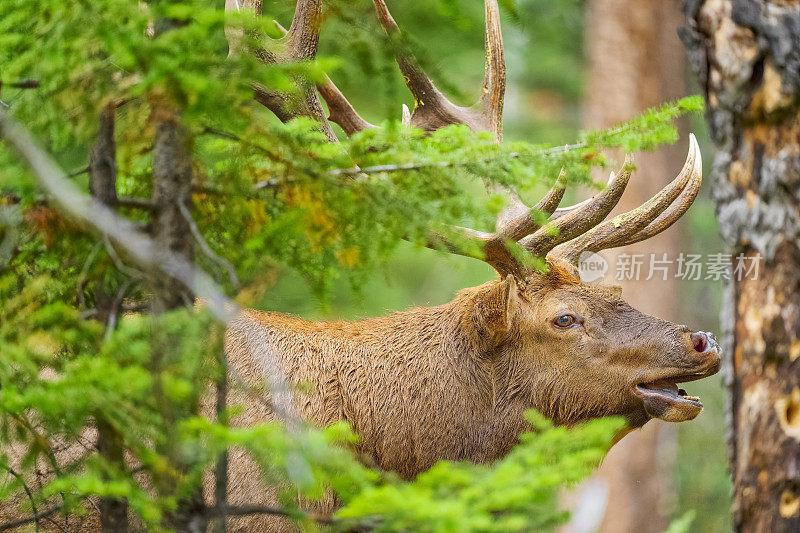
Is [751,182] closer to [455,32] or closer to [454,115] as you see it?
[454,115]

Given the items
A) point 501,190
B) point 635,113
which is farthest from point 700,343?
point 635,113

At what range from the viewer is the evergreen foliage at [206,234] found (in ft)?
7.48

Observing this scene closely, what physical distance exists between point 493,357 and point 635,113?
670cm

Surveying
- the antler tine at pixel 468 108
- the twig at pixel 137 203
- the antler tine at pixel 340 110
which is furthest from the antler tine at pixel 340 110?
the twig at pixel 137 203

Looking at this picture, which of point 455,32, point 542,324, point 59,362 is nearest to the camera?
point 59,362

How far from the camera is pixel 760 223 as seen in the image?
3.07 metres

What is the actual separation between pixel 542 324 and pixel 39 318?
9.04ft

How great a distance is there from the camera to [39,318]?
2.54 metres

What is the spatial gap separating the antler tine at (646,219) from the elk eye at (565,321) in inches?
21.8

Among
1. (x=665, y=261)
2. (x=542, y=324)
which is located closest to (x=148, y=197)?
(x=542, y=324)

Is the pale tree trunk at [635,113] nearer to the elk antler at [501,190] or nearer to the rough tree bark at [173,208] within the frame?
the elk antler at [501,190]

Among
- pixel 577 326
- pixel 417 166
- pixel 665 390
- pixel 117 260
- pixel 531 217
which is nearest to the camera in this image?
pixel 117 260

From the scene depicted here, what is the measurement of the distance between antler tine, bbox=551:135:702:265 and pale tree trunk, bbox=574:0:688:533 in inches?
212

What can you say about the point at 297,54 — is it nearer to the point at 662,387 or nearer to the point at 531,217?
the point at 531,217
